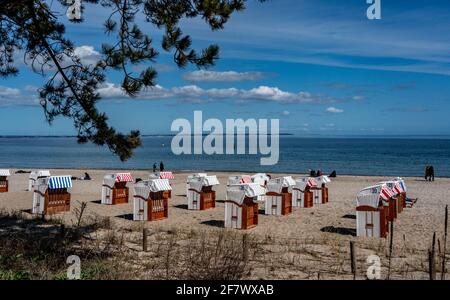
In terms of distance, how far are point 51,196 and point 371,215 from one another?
10.9m

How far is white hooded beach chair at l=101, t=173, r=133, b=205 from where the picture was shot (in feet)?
67.1

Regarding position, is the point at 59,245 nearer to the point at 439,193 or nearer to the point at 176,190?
the point at 176,190

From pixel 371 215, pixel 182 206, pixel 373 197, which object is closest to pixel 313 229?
pixel 371 215

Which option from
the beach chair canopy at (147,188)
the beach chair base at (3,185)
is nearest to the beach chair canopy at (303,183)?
the beach chair canopy at (147,188)

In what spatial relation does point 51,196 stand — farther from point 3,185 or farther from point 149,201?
point 3,185

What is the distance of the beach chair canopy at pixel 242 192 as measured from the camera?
48.7ft

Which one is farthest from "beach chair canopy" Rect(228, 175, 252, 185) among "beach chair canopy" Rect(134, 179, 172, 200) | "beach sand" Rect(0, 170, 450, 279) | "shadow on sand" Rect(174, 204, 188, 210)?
"beach chair canopy" Rect(134, 179, 172, 200)

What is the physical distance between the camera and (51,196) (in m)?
17.3

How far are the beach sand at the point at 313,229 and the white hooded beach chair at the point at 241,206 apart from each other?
0.42 meters

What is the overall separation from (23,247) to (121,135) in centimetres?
284

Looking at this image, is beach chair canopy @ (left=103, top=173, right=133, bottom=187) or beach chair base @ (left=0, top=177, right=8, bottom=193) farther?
beach chair base @ (left=0, top=177, right=8, bottom=193)

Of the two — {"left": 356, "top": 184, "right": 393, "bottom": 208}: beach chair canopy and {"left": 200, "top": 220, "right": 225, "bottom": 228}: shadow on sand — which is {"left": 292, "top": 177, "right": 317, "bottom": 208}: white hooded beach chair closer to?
{"left": 200, "top": 220, "right": 225, "bottom": 228}: shadow on sand

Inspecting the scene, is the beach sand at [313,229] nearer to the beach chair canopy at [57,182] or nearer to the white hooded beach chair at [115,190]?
the white hooded beach chair at [115,190]
